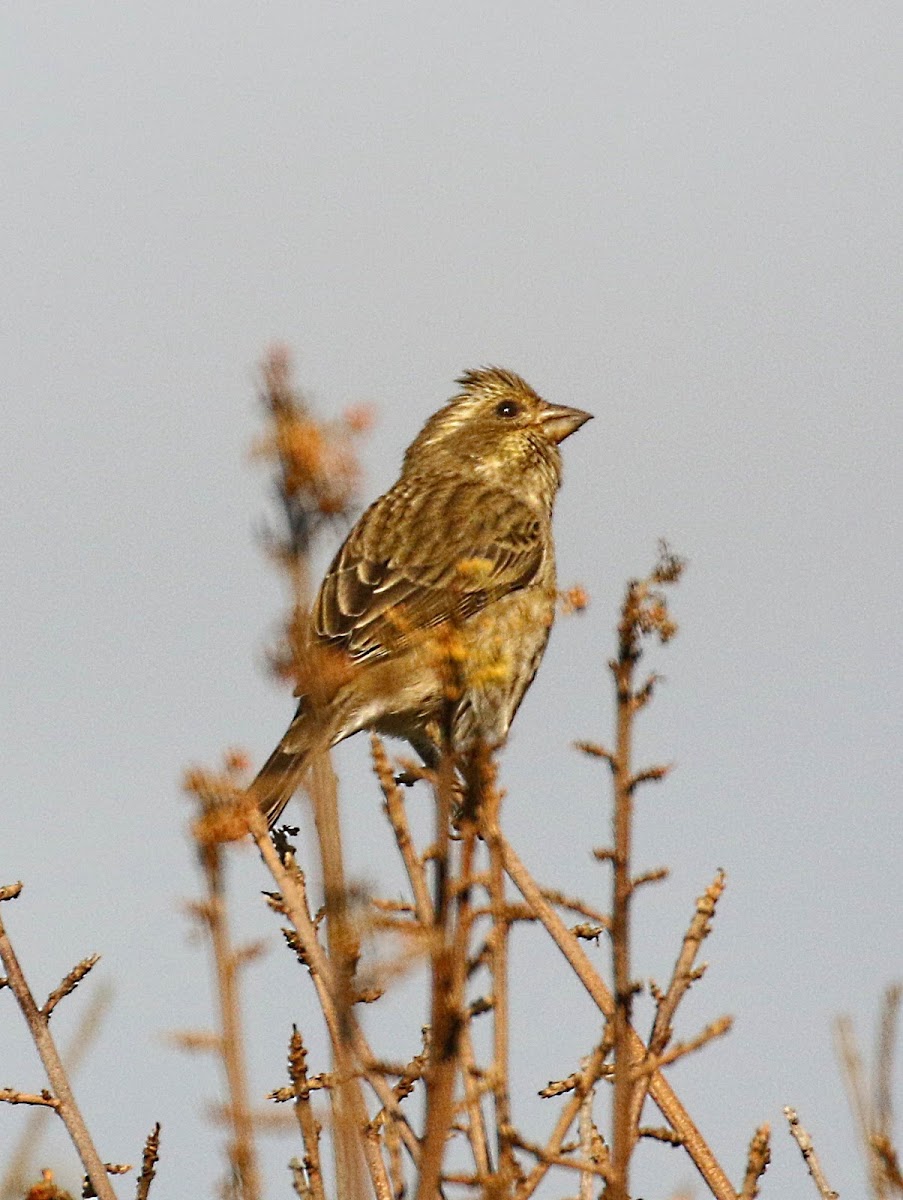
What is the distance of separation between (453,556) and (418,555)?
0.15 metres

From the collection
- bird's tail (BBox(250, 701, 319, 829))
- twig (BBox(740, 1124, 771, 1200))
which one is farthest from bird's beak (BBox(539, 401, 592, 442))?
twig (BBox(740, 1124, 771, 1200))

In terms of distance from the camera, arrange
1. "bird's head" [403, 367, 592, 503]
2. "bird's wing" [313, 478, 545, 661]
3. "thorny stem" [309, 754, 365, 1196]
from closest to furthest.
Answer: "thorny stem" [309, 754, 365, 1196]
"bird's wing" [313, 478, 545, 661]
"bird's head" [403, 367, 592, 503]

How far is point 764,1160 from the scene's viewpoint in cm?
266

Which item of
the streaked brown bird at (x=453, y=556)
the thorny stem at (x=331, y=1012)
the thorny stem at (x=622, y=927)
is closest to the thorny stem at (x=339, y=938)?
the thorny stem at (x=331, y=1012)

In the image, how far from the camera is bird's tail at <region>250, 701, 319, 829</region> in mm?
6039

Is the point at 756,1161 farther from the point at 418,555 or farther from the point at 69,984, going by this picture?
the point at 418,555

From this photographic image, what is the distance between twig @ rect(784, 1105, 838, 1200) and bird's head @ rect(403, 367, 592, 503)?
5.90m

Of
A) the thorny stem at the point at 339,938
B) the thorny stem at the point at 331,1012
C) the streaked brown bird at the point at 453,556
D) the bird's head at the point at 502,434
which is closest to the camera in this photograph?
the thorny stem at the point at 339,938

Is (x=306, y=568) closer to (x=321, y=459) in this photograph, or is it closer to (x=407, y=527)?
(x=321, y=459)

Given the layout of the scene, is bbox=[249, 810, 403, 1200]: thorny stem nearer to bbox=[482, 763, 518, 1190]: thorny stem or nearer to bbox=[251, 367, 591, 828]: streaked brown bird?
bbox=[482, 763, 518, 1190]: thorny stem

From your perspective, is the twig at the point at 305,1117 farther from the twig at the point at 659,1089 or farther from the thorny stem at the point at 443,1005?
the thorny stem at the point at 443,1005

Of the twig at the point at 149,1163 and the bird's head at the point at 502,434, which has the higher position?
the bird's head at the point at 502,434

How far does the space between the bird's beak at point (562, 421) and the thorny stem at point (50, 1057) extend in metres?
6.30

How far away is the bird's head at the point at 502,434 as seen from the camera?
920cm
